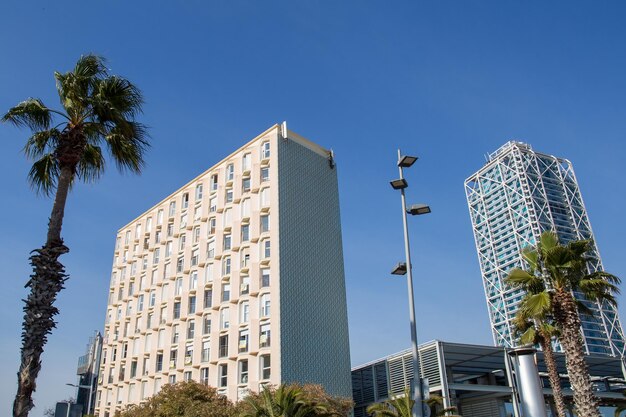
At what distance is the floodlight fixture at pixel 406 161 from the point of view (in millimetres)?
18172

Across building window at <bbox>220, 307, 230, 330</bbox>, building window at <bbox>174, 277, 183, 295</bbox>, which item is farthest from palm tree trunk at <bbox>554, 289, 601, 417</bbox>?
building window at <bbox>174, 277, 183, 295</bbox>

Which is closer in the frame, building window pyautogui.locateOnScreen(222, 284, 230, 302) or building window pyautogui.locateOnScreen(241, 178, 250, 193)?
building window pyautogui.locateOnScreen(222, 284, 230, 302)

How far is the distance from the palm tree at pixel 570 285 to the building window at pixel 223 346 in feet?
81.0

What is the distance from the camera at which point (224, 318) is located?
142 ft

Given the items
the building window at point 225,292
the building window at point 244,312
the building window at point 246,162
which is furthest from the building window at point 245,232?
the building window at point 244,312

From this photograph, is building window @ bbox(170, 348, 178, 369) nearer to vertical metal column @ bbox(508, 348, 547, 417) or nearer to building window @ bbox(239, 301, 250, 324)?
building window @ bbox(239, 301, 250, 324)

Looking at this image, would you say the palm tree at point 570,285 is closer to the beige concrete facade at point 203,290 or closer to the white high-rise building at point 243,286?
the white high-rise building at point 243,286

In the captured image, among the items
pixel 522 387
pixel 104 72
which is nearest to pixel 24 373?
pixel 104 72

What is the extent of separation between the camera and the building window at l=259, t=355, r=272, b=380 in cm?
3816

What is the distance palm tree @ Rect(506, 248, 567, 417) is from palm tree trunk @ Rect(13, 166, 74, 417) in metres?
17.1

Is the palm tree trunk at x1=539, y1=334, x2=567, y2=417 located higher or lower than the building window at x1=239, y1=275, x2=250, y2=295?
lower

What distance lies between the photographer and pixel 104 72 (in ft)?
55.9

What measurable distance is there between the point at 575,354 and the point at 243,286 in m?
26.4

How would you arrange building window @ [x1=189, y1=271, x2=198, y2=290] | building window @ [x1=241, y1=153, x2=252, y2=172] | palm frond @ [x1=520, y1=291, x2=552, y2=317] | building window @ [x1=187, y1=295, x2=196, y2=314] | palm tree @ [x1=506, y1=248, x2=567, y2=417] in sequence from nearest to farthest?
1. palm frond @ [x1=520, y1=291, x2=552, y2=317]
2. palm tree @ [x1=506, y1=248, x2=567, y2=417]
3. building window @ [x1=241, y1=153, x2=252, y2=172]
4. building window @ [x1=187, y1=295, x2=196, y2=314]
5. building window @ [x1=189, y1=271, x2=198, y2=290]
